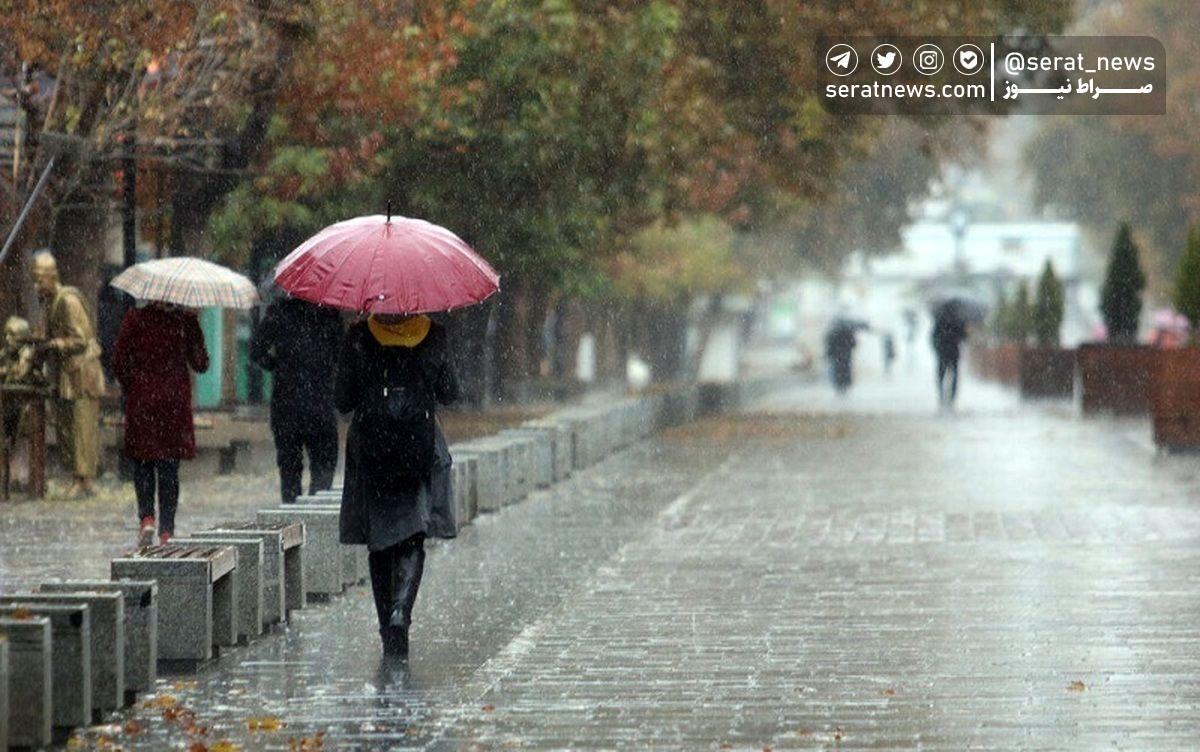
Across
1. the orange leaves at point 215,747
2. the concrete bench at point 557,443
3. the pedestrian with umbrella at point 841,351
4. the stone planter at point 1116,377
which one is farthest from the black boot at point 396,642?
the pedestrian with umbrella at point 841,351

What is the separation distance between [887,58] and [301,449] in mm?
15452

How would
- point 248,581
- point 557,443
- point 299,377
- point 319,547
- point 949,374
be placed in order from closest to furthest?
1. point 248,581
2. point 319,547
3. point 299,377
4. point 557,443
5. point 949,374

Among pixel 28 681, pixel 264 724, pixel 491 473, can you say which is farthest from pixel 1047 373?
pixel 28 681

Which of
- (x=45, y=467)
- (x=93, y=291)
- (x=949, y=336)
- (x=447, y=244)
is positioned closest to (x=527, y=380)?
(x=949, y=336)

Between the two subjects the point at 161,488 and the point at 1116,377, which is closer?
the point at 161,488

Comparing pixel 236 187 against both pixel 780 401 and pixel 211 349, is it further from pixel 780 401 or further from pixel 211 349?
pixel 780 401

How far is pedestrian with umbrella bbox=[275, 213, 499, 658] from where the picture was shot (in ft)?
31.0

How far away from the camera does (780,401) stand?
45.0 meters

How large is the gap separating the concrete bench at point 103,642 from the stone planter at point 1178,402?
53.1 feet

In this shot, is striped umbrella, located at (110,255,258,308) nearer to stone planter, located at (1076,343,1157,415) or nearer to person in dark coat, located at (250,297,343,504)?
person in dark coat, located at (250,297,343,504)

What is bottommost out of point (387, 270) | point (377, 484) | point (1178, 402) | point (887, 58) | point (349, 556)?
point (349, 556)

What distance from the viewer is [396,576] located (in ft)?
31.6

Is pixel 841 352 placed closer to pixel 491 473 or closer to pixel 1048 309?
pixel 1048 309

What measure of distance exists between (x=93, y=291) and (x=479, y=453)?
16.5 feet
